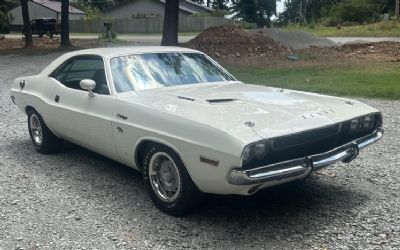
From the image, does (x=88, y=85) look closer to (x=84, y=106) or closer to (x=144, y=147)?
(x=84, y=106)

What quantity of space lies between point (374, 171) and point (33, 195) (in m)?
3.63

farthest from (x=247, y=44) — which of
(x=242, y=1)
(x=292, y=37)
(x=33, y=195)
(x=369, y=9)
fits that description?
(x=242, y=1)

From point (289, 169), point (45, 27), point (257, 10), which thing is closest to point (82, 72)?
point (289, 169)

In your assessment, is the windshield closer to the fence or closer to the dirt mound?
the dirt mound

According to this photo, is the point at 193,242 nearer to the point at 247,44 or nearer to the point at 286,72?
the point at 286,72

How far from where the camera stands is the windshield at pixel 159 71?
515 centimetres

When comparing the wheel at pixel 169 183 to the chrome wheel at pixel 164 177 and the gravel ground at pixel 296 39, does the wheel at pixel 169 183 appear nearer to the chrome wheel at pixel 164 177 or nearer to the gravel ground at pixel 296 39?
the chrome wheel at pixel 164 177

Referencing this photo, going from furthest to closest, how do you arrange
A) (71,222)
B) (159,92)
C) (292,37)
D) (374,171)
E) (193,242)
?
1. (292,37)
2. (374,171)
3. (159,92)
4. (71,222)
5. (193,242)

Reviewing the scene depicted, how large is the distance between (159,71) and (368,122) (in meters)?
2.18

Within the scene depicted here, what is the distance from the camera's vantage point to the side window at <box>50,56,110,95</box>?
5.30 metres

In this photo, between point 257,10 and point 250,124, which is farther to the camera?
point 257,10

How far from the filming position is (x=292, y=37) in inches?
912

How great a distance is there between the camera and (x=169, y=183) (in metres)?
4.42

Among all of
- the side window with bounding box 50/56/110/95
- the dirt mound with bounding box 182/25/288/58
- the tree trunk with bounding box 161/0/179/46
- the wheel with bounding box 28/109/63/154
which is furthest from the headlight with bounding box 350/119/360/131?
the tree trunk with bounding box 161/0/179/46
